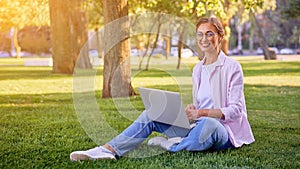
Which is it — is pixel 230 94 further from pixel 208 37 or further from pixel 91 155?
pixel 91 155

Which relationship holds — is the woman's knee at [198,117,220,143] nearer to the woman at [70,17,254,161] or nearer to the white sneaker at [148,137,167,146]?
the woman at [70,17,254,161]

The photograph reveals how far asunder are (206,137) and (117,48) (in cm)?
602

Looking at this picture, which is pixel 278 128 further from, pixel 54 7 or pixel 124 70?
pixel 54 7

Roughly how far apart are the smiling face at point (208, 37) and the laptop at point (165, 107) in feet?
1.90

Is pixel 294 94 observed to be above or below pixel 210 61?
below

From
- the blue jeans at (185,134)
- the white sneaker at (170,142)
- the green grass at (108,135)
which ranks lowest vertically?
the green grass at (108,135)

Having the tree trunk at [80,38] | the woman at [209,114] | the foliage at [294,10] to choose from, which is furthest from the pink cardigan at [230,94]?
the tree trunk at [80,38]

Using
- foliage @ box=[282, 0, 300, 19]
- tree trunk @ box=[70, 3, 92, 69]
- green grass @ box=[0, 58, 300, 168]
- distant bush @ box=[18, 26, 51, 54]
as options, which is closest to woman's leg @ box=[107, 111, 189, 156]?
green grass @ box=[0, 58, 300, 168]

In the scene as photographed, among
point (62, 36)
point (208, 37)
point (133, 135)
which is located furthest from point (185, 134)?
point (62, 36)

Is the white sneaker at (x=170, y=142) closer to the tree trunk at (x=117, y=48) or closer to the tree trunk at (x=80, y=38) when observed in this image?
the tree trunk at (x=117, y=48)

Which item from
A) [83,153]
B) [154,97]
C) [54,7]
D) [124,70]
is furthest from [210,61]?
[54,7]

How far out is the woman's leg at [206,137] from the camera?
4.55 meters

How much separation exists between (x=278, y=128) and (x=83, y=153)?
319cm

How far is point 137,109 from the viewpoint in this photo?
29.8 ft
